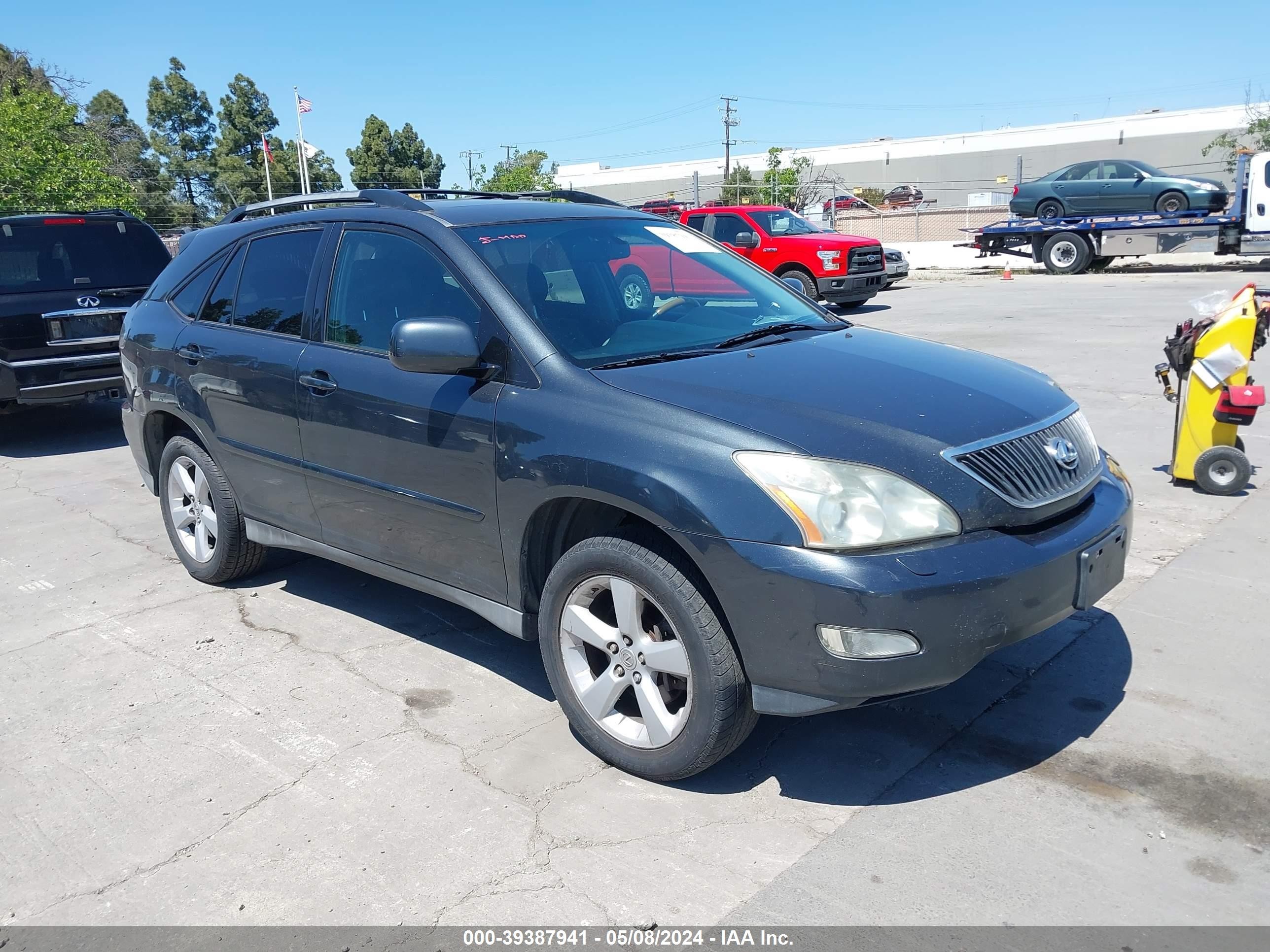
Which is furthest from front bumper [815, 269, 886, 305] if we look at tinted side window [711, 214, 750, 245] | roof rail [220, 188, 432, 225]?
roof rail [220, 188, 432, 225]

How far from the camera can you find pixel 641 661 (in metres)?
3.22

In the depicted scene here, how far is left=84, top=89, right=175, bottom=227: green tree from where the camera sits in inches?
1500

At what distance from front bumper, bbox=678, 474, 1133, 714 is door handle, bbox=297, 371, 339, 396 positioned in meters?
1.88

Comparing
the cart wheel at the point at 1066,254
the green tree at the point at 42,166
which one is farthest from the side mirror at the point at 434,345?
the cart wheel at the point at 1066,254

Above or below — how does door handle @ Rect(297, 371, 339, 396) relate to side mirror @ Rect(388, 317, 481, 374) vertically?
below

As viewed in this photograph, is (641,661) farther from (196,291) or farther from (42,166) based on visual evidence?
(42,166)

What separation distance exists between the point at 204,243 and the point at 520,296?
2512 mm

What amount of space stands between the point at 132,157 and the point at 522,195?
48.4m

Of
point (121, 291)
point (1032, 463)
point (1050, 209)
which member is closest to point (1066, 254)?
point (1050, 209)

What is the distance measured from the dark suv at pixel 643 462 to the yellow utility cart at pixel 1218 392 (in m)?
2.62

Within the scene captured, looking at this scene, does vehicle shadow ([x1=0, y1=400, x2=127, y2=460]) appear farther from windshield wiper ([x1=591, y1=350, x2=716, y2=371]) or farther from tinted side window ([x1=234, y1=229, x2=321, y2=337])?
windshield wiper ([x1=591, y1=350, x2=716, y2=371])

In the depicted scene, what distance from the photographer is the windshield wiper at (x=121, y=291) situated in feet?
29.2

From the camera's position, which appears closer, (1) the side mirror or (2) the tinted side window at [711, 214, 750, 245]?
(1) the side mirror

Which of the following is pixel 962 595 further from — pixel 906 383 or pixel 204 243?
pixel 204 243
